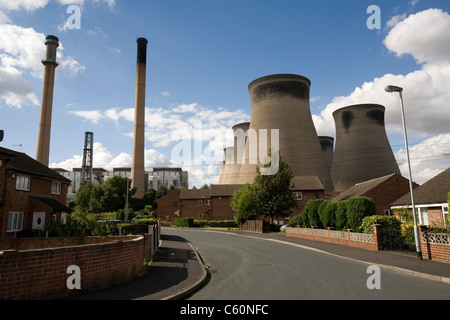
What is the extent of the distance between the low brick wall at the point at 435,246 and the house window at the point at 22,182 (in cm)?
2219

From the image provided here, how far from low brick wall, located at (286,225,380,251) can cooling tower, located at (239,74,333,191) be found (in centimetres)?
1976

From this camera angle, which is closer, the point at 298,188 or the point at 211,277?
the point at 211,277

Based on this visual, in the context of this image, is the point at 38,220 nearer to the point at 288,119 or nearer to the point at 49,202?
the point at 49,202

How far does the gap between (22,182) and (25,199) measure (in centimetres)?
111

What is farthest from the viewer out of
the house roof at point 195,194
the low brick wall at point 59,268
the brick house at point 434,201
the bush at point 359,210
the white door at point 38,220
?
the house roof at point 195,194

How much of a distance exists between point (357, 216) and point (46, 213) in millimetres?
20385

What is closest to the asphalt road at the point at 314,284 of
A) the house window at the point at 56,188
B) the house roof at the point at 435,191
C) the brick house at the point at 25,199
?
the house roof at the point at 435,191

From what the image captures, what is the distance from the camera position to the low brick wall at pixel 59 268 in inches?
225

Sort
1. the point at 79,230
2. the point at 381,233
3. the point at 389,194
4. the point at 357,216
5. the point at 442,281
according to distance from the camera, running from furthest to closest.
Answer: the point at 389,194
the point at 357,216
the point at 381,233
the point at 79,230
the point at 442,281

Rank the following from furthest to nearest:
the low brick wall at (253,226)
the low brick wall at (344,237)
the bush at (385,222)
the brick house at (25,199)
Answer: the low brick wall at (253,226) → the brick house at (25,199) → the bush at (385,222) → the low brick wall at (344,237)

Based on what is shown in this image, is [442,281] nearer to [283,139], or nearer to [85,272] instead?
[85,272]

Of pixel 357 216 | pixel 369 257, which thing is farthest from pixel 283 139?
pixel 369 257

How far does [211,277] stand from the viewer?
9.80m

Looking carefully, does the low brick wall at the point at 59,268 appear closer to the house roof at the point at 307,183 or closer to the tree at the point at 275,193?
the tree at the point at 275,193
